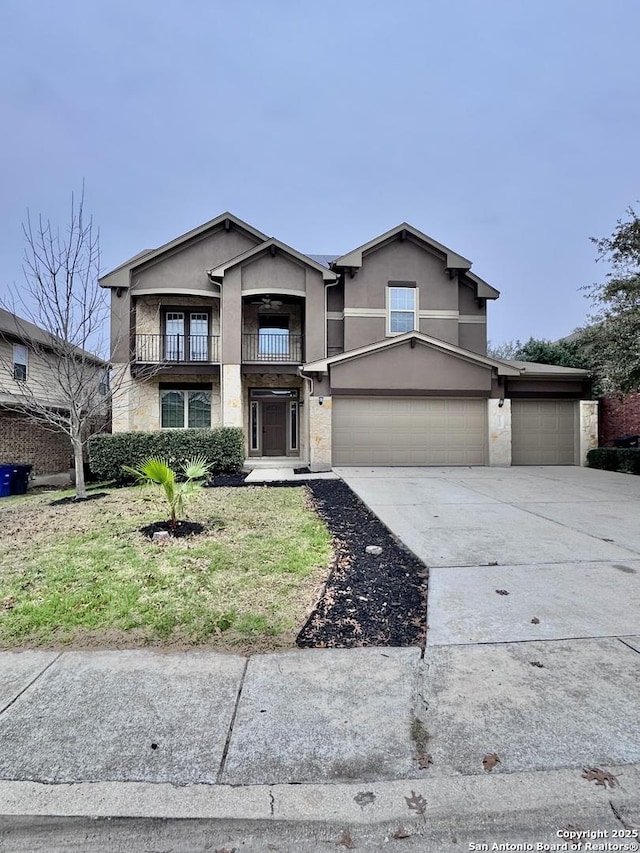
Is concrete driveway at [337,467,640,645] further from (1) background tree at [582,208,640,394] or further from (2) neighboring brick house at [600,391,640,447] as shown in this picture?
(2) neighboring brick house at [600,391,640,447]

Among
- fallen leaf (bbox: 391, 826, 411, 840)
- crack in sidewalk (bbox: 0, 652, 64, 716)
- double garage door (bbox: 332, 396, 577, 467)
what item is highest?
double garage door (bbox: 332, 396, 577, 467)

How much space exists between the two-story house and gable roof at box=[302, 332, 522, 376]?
0.04 m

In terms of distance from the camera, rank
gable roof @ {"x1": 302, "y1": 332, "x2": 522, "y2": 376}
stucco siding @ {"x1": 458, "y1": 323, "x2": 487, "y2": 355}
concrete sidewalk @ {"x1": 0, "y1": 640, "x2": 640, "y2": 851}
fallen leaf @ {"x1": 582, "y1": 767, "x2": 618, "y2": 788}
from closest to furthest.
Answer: concrete sidewalk @ {"x1": 0, "y1": 640, "x2": 640, "y2": 851} → fallen leaf @ {"x1": 582, "y1": 767, "x2": 618, "y2": 788} → gable roof @ {"x1": 302, "y1": 332, "x2": 522, "y2": 376} → stucco siding @ {"x1": 458, "y1": 323, "x2": 487, "y2": 355}

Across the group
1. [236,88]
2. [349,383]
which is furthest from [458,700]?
[236,88]

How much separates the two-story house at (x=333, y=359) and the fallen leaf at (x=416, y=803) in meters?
11.8

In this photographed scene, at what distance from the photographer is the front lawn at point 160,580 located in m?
3.38

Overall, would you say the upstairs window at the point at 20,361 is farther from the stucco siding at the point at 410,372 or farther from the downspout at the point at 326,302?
the stucco siding at the point at 410,372

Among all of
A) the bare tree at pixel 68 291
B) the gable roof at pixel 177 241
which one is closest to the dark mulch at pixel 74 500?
the bare tree at pixel 68 291

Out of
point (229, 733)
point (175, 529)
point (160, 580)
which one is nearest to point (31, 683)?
point (229, 733)

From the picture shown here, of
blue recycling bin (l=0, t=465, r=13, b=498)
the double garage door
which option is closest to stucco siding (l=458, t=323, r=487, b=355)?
the double garage door

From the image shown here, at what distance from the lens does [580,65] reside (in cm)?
2327

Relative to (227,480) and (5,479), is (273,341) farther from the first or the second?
(5,479)

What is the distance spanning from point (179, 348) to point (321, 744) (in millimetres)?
16208

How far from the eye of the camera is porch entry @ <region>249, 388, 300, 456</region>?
1803 centimetres
